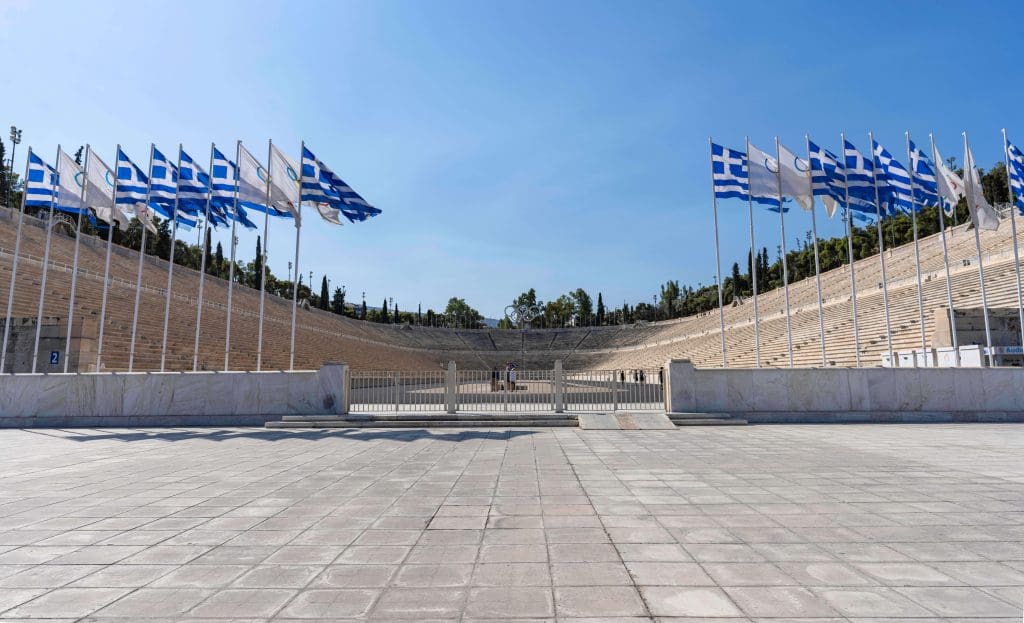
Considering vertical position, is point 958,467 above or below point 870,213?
below

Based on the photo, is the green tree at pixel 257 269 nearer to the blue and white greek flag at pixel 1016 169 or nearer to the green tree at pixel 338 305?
the green tree at pixel 338 305

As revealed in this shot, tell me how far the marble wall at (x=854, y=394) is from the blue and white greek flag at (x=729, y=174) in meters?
6.41

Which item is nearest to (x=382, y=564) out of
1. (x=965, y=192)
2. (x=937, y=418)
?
(x=937, y=418)

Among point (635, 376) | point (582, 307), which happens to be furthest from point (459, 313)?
point (635, 376)

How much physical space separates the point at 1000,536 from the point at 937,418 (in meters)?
12.1

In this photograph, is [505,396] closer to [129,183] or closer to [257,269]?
[129,183]

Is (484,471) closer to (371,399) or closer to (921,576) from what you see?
(921,576)

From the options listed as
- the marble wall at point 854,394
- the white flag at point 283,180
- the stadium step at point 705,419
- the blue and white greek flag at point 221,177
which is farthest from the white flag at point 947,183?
the blue and white greek flag at point 221,177

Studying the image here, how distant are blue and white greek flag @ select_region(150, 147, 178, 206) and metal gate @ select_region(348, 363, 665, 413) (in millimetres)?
8832

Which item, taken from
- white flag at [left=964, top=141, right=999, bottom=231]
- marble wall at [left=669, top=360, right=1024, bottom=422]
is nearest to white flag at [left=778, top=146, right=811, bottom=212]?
white flag at [left=964, top=141, right=999, bottom=231]

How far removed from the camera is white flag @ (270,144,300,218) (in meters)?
16.3

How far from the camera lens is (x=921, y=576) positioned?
11.9ft

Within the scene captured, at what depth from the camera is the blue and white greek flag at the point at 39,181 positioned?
51.5 ft

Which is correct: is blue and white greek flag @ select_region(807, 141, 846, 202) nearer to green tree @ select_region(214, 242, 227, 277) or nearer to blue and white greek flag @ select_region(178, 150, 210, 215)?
blue and white greek flag @ select_region(178, 150, 210, 215)
